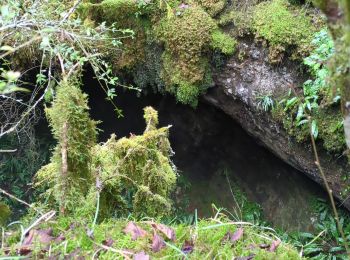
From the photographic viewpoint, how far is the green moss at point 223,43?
137 inches

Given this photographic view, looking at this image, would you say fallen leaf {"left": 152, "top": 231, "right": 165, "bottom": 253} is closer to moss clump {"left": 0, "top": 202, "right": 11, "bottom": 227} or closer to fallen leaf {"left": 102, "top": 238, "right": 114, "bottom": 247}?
fallen leaf {"left": 102, "top": 238, "right": 114, "bottom": 247}

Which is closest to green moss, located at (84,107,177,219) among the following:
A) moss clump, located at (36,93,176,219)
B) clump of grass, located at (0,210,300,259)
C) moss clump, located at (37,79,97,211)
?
moss clump, located at (36,93,176,219)

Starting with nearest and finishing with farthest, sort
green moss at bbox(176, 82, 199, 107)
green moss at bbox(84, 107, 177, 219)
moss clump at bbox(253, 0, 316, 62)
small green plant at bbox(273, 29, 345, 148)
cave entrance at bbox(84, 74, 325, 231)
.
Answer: green moss at bbox(84, 107, 177, 219)
small green plant at bbox(273, 29, 345, 148)
moss clump at bbox(253, 0, 316, 62)
green moss at bbox(176, 82, 199, 107)
cave entrance at bbox(84, 74, 325, 231)

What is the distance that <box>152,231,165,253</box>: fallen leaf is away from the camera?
1.32m

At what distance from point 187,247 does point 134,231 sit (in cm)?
18

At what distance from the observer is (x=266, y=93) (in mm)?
3365

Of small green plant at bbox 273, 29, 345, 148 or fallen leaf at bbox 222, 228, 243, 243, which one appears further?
small green plant at bbox 273, 29, 345, 148

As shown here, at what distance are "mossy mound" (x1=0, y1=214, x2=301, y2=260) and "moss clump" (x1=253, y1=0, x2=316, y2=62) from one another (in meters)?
2.06

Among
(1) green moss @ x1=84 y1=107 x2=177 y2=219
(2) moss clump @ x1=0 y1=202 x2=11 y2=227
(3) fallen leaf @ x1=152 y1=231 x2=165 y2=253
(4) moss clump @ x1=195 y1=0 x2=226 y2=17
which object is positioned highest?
(4) moss clump @ x1=195 y1=0 x2=226 y2=17

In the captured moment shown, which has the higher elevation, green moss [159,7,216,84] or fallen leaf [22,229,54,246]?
green moss [159,7,216,84]

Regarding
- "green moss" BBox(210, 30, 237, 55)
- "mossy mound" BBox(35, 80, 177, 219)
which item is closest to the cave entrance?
"green moss" BBox(210, 30, 237, 55)

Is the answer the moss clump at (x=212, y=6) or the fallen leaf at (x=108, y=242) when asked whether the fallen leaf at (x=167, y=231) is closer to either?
the fallen leaf at (x=108, y=242)

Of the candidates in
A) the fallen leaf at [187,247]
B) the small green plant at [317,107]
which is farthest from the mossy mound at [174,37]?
the fallen leaf at [187,247]

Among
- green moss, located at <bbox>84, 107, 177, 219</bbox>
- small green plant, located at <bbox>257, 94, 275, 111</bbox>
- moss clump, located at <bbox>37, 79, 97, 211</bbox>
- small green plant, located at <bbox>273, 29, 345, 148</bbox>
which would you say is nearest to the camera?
moss clump, located at <bbox>37, 79, 97, 211</bbox>
